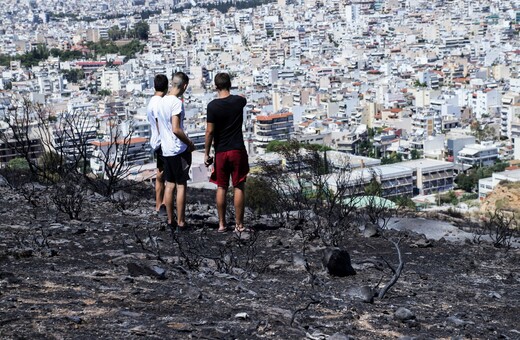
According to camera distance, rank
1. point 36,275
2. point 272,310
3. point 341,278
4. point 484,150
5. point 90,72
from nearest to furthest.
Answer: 1. point 272,310
2. point 36,275
3. point 341,278
4. point 484,150
5. point 90,72

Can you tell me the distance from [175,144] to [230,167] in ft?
0.86

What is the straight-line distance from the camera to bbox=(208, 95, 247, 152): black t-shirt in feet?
14.1

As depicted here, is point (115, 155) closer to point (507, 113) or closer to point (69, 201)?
point (69, 201)

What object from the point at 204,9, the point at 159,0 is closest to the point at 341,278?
the point at 204,9

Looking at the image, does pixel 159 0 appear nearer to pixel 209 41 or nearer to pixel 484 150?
pixel 209 41

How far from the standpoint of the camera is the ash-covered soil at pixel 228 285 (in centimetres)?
283

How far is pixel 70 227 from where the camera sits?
4.48 metres

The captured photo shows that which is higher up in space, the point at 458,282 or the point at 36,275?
the point at 36,275

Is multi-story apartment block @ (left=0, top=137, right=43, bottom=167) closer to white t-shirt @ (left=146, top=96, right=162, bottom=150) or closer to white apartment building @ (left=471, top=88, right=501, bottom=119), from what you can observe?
white t-shirt @ (left=146, top=96, right=162, bottom=150)

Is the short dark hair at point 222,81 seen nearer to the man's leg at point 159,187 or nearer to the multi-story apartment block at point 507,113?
the man's leg at point 159,187

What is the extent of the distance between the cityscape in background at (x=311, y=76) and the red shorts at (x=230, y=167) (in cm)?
227

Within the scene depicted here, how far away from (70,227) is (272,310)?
169 cm

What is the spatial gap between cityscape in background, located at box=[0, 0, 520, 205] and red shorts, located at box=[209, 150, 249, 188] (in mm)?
2266

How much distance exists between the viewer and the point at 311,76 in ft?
196
